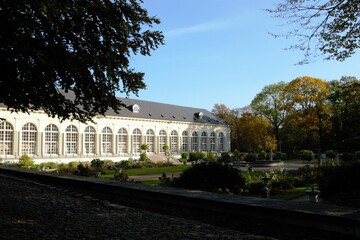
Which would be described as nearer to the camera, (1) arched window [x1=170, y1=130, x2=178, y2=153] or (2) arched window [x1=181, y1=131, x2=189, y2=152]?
(1) arched window [x1=170, y1=130, x2=178, y2=153]

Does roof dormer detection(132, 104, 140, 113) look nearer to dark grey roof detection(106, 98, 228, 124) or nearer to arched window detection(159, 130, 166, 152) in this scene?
dark grey roof detection(106, 98, 228, 124)

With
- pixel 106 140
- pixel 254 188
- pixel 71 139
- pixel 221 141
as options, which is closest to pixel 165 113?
pixel 106 140

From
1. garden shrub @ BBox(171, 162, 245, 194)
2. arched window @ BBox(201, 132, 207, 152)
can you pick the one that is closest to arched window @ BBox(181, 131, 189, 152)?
arched window @ BBox(201, 132, 207, 152)

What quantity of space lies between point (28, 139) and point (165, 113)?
22221 millimetres

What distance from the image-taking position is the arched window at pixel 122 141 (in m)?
49.2

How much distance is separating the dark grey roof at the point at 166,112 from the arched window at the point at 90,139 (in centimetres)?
309

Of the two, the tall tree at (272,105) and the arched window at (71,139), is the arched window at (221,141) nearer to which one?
the tall tree at (272,105)

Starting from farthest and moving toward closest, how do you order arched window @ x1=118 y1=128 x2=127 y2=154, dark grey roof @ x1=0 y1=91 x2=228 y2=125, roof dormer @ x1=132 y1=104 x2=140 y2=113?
roof dormer @ x1=132 y1=104 x2=140 y2=113 < dark grey roof @ x1=0 y1=91 x2=228 y2=125 < arched window @ x1=118 y1=128 x2=127 y2=154

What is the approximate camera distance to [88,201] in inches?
335

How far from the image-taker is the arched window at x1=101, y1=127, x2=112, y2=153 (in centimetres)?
4728

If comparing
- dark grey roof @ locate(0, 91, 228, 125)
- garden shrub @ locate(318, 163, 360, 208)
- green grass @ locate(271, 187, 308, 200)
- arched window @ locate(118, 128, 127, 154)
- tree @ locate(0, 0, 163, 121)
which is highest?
dark grey roof @ locate(0, 91, 228, 125)

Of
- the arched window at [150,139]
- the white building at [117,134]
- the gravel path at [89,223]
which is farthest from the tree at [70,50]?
the arched window at [150,139]

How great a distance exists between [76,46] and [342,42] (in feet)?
23.7

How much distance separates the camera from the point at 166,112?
56875 millimetres
